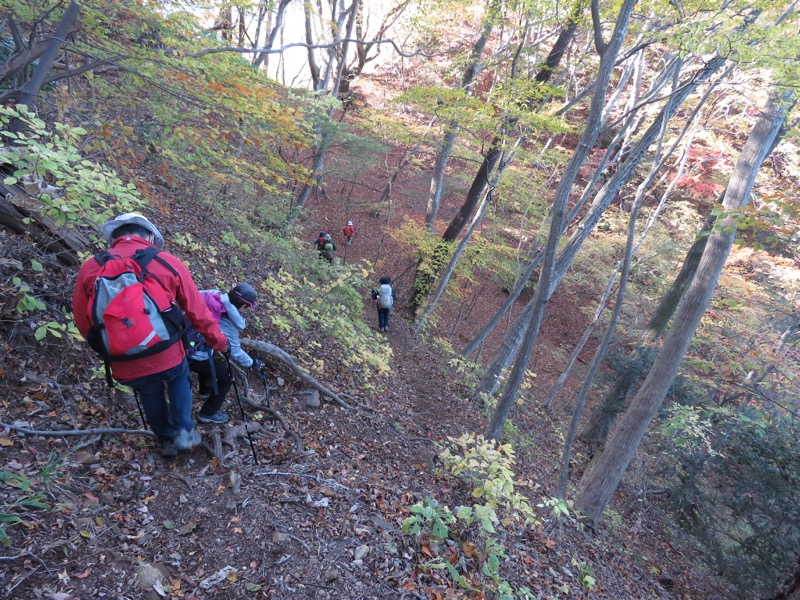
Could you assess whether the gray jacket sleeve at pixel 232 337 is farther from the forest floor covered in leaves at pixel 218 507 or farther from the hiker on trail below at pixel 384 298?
the hiker on trail below at pixel 384 298

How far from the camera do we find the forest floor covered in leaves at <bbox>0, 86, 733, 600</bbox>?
7.89 ft

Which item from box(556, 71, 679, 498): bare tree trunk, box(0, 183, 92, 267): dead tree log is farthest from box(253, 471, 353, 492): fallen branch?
box(556, 71, 679, 498): bare tree trunk

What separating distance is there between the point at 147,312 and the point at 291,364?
8.55 ft

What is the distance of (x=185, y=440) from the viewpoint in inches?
128

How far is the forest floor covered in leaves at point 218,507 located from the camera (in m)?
2.40

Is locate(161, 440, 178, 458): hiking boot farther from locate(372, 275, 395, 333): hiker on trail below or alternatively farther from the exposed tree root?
locate(372, 275, 395, 333): hiker on trail below

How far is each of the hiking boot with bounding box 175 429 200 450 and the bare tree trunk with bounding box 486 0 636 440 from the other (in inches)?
139

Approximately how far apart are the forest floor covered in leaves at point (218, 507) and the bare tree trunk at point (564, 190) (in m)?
1.35

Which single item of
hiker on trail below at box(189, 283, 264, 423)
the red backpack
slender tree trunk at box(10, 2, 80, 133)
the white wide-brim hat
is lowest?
hiker on trail below at box(189, 283, 264, 423)

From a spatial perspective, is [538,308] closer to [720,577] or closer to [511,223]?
[720,577]

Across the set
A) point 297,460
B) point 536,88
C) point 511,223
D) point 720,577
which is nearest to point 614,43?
point 536,88

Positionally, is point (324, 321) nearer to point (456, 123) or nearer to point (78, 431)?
point (78, 431)

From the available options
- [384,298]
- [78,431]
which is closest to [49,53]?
[78,431]

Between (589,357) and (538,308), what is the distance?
17495mm
